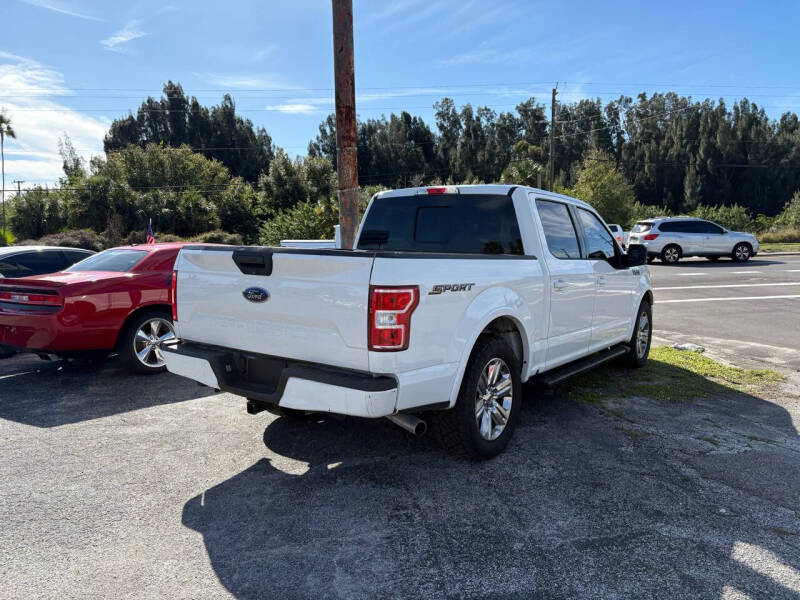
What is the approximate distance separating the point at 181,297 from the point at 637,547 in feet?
10.9

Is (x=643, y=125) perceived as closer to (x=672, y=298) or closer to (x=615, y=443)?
(x=672, y=298)

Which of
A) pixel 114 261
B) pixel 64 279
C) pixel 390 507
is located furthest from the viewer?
pixel 114 261

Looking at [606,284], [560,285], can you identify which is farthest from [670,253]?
[560,285]

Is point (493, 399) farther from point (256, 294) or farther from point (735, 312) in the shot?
point (735, 312)

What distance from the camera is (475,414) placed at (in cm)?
382

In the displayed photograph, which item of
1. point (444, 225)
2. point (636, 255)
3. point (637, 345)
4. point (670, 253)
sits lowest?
point (637, 345)

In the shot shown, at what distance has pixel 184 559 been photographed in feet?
9.34

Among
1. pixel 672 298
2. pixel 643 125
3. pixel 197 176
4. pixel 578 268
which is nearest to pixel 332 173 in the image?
pixel 197 176

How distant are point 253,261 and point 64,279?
373 cm

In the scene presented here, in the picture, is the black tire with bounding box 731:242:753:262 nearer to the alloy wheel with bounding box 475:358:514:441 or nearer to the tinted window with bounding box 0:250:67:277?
the alloy wheel with bounding box 475:358:514:441

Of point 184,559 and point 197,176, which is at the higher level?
point 197,176

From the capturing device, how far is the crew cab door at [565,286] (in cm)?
478

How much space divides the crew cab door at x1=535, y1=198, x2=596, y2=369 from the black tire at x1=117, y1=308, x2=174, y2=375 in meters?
4.18

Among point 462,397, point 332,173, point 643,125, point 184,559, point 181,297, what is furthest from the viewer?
point 643,125
